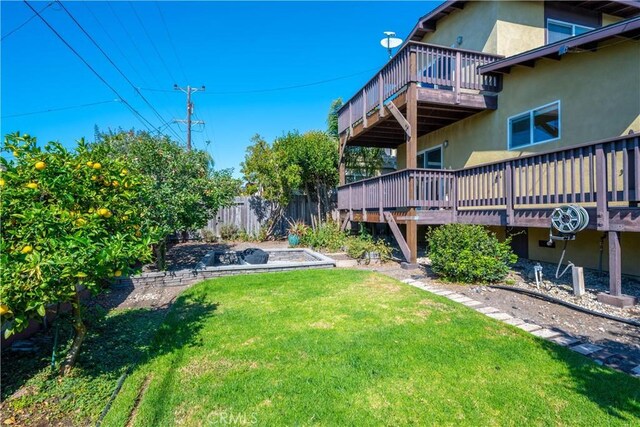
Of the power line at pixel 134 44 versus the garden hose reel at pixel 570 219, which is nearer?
the garden hose reel at pixel 570 219

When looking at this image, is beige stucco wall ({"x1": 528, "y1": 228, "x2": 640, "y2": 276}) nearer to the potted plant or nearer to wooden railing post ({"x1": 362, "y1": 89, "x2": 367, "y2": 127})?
wooden railing post ({"x1": 362, "y1": 89, "x2": 367, "y2": 127})

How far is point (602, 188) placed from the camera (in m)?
4.91

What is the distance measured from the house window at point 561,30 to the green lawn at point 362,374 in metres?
8.97

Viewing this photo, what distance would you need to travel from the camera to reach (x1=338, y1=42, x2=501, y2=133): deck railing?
312 inches

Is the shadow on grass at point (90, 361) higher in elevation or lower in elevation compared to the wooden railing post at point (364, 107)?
lower

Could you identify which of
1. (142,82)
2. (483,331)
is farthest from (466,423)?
(142,82)

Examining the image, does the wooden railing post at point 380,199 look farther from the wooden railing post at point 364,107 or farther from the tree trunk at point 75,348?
the tree trunk at point 75,348

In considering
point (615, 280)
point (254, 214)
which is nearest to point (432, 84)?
point (615, 280)

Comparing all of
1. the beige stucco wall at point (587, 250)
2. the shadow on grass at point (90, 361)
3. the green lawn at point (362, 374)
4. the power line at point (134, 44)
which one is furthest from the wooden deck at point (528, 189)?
the power line at point (134, 44)

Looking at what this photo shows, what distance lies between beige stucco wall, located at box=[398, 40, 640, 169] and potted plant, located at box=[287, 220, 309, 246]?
261 inches

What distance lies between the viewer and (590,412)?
2.44 m

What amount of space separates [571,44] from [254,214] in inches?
468

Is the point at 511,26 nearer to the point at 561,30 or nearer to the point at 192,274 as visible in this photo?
the point at 561,30

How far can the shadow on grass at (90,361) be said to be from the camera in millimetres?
2555
